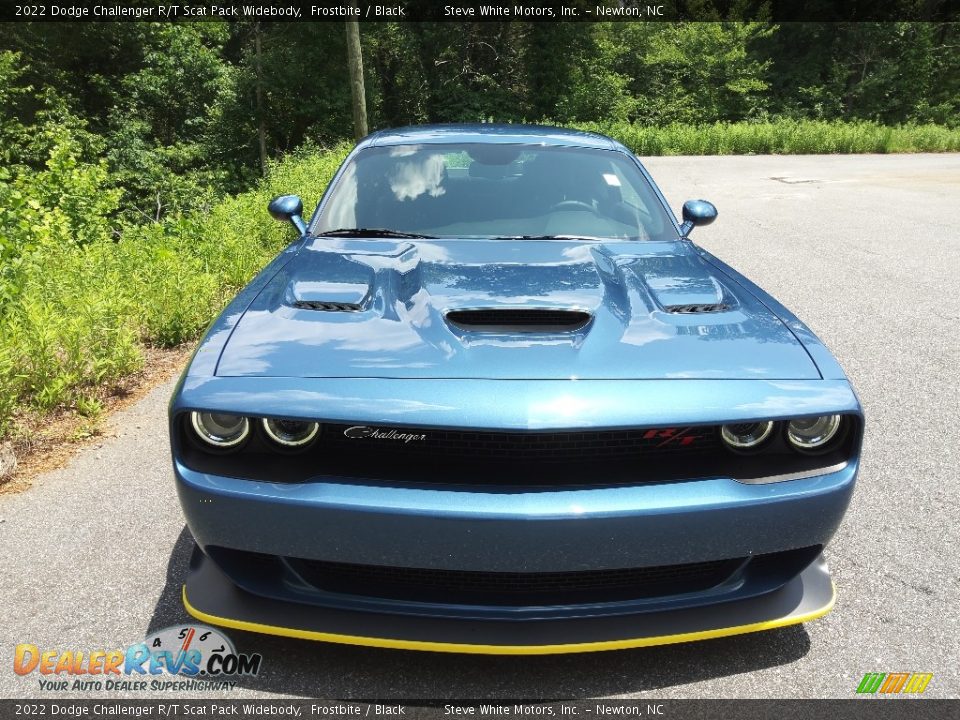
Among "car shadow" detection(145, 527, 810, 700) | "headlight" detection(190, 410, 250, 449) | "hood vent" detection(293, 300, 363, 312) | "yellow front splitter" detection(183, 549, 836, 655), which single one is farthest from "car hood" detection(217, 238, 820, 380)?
"car shadow" detection(145, 527, 810, 700)

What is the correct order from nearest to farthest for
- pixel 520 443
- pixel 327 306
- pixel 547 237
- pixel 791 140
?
pixel 520 443, pixel 327 306, pixel 547 237, pixel 791 140

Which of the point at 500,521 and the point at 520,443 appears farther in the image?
the point at 520,443

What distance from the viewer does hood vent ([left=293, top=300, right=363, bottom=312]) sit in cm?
230

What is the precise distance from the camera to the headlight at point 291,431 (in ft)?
6.23

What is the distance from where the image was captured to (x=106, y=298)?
15.8 feet

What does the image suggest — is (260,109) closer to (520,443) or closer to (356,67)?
(356,67)

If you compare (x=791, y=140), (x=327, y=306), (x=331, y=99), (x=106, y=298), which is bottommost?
(x=791, y=140)

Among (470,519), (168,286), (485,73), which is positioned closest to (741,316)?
(470,519)

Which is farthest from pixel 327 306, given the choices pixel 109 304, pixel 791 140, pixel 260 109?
pixel 260 109

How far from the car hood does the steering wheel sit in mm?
436

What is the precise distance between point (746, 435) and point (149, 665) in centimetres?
183

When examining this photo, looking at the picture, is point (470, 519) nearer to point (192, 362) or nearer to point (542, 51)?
point (192, 362)

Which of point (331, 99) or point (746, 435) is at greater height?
point (746, 435)

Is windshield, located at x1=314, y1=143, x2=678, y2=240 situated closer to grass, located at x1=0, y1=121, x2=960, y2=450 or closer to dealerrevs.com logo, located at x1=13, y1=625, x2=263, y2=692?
dealerrevs.com logo, located at x1=13, y1=625, x2=263, y2=692
